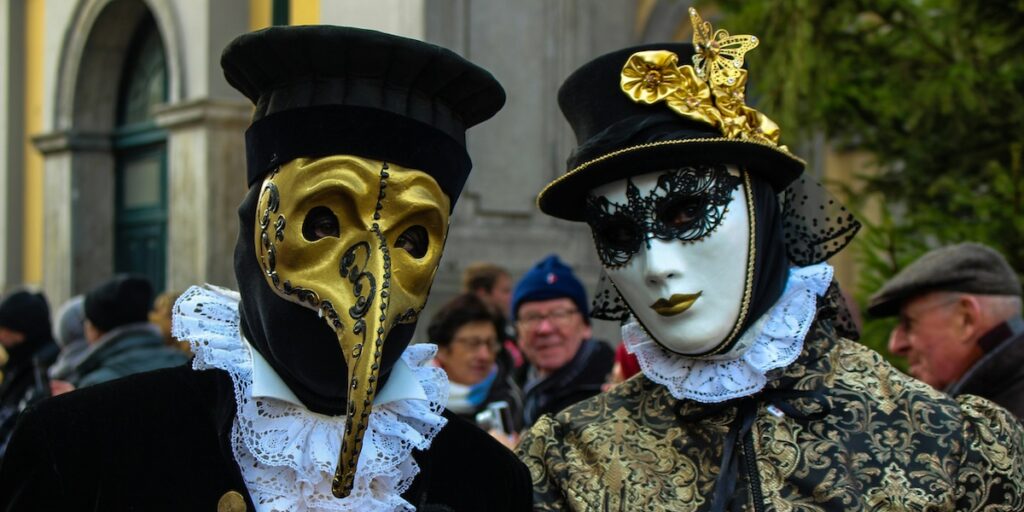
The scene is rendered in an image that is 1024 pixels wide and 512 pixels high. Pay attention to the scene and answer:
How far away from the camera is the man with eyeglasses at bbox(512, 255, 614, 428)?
480 cm

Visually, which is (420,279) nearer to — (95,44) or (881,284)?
(881,284)

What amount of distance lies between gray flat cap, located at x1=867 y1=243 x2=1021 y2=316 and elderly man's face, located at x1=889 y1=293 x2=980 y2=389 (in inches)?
1.5

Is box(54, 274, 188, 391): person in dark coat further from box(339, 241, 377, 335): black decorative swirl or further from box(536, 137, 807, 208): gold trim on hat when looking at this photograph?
box(339, 241, 377, 335): black decorative swirl

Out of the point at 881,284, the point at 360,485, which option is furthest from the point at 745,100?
the point at 881,284

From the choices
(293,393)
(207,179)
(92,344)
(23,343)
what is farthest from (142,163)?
(293,393)

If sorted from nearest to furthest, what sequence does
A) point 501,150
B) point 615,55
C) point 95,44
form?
point 615,55, point 501,150, point 95,44

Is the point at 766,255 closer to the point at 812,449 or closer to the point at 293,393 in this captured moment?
the point at 812,449

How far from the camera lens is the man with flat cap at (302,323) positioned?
7.56ft

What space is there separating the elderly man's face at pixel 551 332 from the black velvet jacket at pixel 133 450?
2.22 meters

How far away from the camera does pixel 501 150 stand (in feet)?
26.0

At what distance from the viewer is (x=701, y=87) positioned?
2941 millimetres

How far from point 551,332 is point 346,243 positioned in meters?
2.53

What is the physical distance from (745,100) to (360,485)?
4.19 feet

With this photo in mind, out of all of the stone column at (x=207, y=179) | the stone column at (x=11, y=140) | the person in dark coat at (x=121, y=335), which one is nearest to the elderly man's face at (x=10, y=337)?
the person in dark coat at (x=121, y=335)
